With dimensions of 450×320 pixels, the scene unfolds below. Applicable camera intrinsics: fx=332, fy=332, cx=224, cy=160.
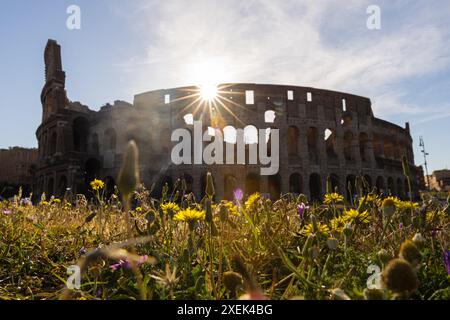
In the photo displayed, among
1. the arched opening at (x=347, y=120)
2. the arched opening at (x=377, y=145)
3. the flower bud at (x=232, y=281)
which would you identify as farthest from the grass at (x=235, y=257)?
the arched opening at (x=377, y=145)

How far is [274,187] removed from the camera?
24672 mm

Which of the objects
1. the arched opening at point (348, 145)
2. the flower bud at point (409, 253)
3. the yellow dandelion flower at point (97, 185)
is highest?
the arched opening at point (348, 145)

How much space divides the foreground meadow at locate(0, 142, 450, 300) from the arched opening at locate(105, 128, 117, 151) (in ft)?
75.9

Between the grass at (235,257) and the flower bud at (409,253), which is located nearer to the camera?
the flower bud at (409,253)

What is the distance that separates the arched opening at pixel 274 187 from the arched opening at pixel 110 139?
39.8 ft

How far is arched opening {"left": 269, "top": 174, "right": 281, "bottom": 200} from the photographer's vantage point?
2411 cm

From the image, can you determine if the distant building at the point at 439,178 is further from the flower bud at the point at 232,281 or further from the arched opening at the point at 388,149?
the flower bud at the point at 232,281

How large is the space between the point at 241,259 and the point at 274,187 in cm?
2330

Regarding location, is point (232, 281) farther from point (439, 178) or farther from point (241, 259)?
point (439, 178)

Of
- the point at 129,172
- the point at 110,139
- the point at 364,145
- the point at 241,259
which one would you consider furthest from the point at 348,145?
the point at 129,172

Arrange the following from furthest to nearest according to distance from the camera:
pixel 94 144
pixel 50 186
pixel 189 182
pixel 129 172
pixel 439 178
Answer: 1. pixel 439 178
2. pixel 94 144
3. pixel 50 186
4. pixel 189 182
5. pixel 129 172

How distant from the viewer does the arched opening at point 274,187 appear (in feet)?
79.1

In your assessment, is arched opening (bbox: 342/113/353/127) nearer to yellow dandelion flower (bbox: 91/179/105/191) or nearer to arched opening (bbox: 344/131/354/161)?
arched opening (bbox: 344/131/354/161)
